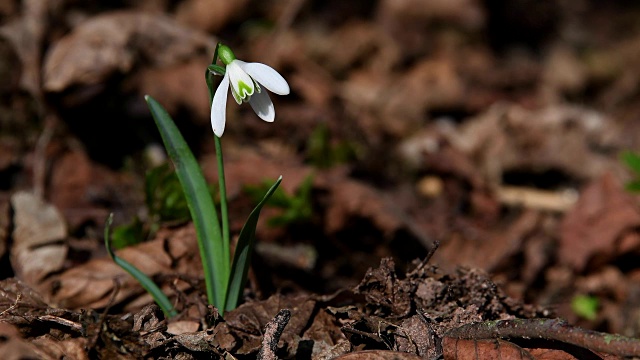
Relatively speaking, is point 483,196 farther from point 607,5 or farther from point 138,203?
point 607,5

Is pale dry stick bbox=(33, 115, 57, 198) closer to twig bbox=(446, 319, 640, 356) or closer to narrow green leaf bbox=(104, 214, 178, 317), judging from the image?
narrow green leaf bbox=(104, 214, 178, 317)

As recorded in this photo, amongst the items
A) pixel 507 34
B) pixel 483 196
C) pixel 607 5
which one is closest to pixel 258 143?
pixel 483 196

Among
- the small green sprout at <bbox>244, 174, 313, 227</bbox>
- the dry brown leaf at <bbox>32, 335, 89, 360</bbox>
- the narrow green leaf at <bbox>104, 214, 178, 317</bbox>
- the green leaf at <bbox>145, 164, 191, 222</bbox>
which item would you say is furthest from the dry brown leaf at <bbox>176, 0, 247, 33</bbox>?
the dry brown leaf at <bbox>32, 335, 89, 360</bbox>

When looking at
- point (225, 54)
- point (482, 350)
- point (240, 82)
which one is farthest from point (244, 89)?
point (482, 350)

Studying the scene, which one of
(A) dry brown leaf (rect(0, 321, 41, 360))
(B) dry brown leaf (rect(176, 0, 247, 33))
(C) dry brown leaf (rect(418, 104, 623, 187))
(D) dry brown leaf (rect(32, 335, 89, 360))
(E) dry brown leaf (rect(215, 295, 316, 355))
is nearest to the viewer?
(A) dry brown leaf (rect(0, 321, 41, 360))

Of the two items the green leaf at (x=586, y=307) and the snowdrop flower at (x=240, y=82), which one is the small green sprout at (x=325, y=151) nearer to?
the green leaf at (x=586, y=307)

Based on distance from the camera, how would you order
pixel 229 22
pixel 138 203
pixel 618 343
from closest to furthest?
pixel 618 343
pixel 138 203
pixel 229 22
